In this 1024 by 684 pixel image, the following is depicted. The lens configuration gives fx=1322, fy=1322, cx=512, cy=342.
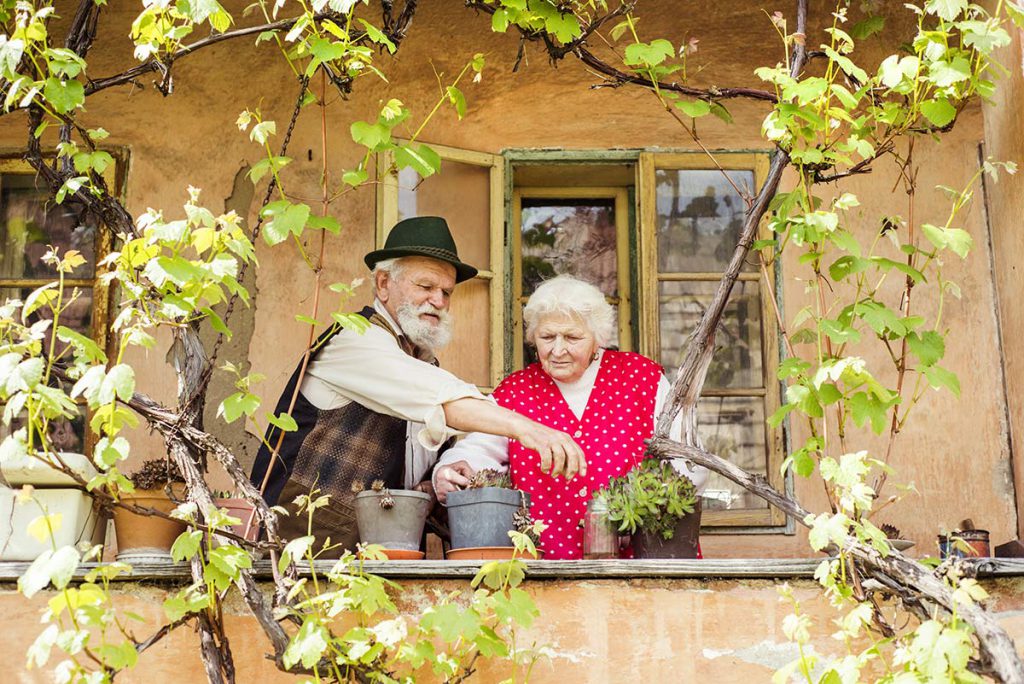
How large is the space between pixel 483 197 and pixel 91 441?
167 cm

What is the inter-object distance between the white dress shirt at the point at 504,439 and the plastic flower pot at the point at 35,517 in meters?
1.08

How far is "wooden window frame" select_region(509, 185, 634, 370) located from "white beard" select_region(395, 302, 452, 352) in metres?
0.85

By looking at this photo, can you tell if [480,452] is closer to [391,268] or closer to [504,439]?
[504,439]

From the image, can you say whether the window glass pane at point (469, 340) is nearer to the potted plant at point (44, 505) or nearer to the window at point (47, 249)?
the window at point (47, 249)

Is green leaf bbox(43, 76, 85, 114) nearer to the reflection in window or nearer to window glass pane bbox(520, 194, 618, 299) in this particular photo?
the reflection in window

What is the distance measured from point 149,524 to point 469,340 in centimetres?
180

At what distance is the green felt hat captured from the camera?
4191 millimetres

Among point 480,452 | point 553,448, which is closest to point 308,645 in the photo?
point 553,448

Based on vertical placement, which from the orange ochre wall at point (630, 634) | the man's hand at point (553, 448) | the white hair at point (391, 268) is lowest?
the orange ochre wall at point (630, 634)

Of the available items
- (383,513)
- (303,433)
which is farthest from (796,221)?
(303,433)

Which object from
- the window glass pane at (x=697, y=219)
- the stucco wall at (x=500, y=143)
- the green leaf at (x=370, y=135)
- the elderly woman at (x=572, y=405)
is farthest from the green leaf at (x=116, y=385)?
the window glass pane at (x=697, y=219)

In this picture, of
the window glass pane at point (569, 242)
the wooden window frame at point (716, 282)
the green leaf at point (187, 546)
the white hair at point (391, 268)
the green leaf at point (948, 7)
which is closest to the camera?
the green leaf at point (187, 546)

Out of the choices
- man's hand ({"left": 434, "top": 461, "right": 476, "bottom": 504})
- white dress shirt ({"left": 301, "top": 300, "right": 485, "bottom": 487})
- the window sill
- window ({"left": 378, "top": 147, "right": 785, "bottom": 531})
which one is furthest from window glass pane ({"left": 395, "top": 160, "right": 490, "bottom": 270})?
the window sill

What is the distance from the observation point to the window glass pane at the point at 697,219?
4.96 m
